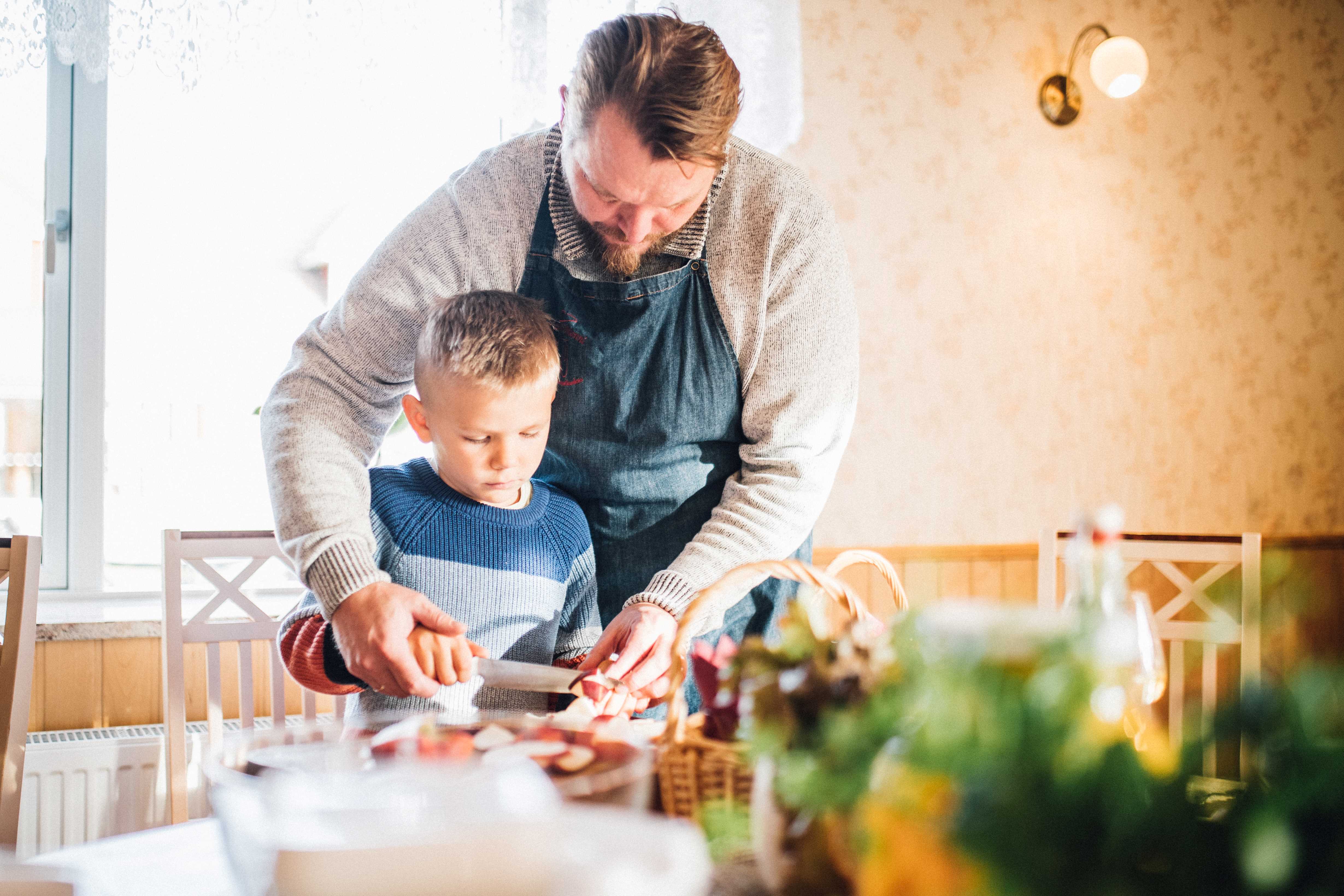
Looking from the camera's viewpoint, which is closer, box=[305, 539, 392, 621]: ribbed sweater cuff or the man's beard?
box=[305, 539, 392, 621]: ribbed sweater cuff

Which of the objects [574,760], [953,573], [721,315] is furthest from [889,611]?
[574,760]

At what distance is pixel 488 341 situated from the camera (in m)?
1.13

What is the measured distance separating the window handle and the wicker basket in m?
2.10

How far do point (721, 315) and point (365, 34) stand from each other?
4.51 feet

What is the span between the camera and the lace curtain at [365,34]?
1.97m

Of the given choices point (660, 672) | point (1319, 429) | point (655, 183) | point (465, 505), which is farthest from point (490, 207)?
point (1319, 429)

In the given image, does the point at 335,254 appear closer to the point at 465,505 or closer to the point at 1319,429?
the point at 465,505

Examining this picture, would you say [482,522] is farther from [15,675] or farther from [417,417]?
[15,675]

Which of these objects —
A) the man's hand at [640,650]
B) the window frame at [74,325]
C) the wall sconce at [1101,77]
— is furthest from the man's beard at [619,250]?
the wall sconce at [1101,77]

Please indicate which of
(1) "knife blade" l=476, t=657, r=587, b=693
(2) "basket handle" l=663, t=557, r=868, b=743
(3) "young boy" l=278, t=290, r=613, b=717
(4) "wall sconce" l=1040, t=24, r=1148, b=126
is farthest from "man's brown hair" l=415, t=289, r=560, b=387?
(4) "wall sconce" l=1040, t=24, r=1148, b=126

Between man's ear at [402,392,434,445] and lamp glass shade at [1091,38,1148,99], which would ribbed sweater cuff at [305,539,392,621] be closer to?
man's ear at [402,392,434,445]

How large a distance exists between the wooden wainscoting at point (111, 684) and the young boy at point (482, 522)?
98 cm

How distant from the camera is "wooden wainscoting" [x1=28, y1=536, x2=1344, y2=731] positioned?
313 millimetres

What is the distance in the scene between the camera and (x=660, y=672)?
1.07m
